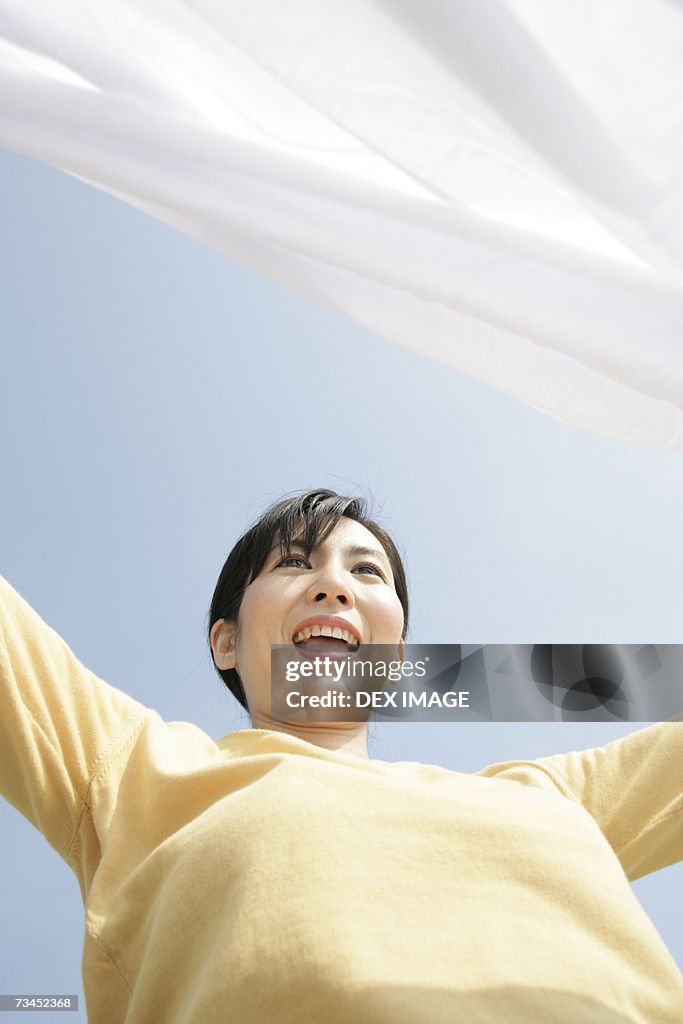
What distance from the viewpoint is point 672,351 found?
0.64 meters

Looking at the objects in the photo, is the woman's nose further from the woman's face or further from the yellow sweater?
the yellow sweater

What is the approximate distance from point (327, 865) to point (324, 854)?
0.5 inches

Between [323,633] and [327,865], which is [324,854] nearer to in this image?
[327,865]

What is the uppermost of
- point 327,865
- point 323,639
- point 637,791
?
point 323,639

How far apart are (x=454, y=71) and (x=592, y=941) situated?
0.69 meters

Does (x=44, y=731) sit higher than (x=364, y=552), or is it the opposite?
(x=364, y=552)

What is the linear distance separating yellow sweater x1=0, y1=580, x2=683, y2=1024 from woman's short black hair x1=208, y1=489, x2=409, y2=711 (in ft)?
0.97

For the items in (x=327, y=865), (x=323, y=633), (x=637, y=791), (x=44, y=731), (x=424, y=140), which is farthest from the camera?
(x=323, y=633)

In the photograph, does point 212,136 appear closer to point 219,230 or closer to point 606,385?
point 219,230

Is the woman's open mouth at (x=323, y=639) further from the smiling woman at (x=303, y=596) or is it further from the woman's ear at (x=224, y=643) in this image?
the woman's ear at (x=224, y=643)

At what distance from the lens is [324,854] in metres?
0.75

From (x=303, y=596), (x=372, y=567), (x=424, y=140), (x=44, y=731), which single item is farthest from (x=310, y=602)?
(x=424, y=140)

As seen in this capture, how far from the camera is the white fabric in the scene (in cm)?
59

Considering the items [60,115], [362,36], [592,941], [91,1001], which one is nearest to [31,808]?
[91,1001]
